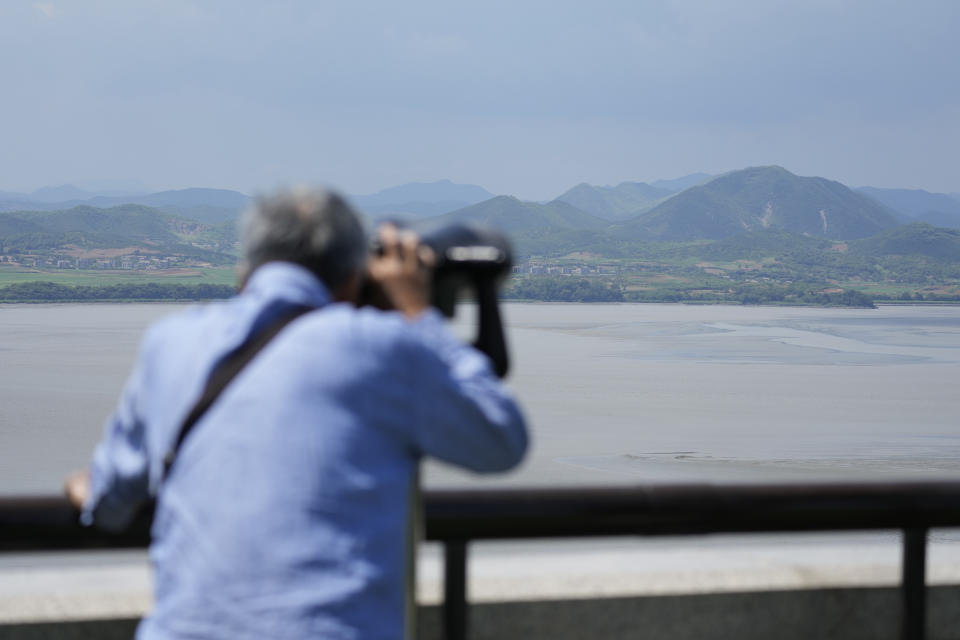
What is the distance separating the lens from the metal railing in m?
2.38

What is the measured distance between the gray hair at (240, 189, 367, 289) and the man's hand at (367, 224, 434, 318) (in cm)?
5

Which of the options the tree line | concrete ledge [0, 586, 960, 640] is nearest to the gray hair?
concrete ledge [0, 586, 960, 640]

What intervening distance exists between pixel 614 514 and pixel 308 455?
1233mm

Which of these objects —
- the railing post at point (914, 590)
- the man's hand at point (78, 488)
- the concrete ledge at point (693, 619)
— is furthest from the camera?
the railing post at point (914, 590)

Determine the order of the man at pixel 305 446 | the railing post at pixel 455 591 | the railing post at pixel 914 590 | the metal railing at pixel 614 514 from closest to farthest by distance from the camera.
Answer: the man at pixel 305 446 → the metal railing at pixel 614 514 → the railing post at pixel 455 591 → the railing post at pixel 914 590

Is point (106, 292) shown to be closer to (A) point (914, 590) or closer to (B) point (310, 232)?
(A) point (914, 590)

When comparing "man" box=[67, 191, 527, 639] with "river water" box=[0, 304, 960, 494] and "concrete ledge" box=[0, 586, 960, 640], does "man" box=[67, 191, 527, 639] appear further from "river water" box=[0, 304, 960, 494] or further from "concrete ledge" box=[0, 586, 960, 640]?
"river water" box=[0, 304, 960, 494]

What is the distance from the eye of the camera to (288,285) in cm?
164

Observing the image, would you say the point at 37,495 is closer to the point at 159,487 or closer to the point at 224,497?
the point at 159,487

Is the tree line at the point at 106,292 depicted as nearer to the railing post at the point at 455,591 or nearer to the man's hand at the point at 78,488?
the railing post at the point at 455,591

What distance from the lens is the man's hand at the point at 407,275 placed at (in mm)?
1717

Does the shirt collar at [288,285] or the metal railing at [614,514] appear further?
the metal railing at [614,514]

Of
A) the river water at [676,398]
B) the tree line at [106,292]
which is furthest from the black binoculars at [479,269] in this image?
the tree line at [106,292]

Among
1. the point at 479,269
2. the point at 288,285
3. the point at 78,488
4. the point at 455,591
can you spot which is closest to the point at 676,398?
the point at 455,591
